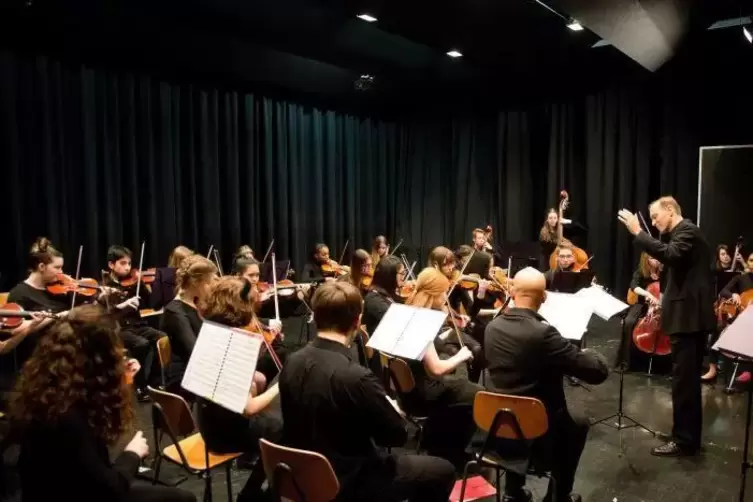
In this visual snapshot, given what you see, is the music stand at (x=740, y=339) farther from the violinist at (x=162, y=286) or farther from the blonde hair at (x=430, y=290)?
the violinist at (x=162, y=286)

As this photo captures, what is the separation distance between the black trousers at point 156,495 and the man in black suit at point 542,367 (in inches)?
55.9

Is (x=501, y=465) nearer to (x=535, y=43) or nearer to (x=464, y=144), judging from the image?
(x=535, y=43)

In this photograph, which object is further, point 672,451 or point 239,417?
point 672,451

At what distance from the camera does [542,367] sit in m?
2.82

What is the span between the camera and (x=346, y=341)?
2408mm

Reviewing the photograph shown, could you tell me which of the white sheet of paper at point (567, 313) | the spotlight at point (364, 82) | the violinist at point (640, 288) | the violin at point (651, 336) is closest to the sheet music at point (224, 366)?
the white sheet of paper at point (567, 313)

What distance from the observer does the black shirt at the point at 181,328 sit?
347 cm

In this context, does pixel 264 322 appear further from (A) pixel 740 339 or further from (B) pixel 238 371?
(A) pixel 740 339

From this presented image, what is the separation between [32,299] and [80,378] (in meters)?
3.18

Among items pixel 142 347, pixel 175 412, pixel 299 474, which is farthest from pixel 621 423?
pixel 142 347

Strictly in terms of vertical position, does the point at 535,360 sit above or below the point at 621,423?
above

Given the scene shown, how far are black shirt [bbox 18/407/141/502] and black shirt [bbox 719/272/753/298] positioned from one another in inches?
213

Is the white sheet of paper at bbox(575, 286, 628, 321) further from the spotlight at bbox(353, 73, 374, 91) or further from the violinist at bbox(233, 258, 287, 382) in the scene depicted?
the spotlight at bbox(353, 73, 374, 91)

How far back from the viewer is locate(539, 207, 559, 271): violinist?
8539mm
